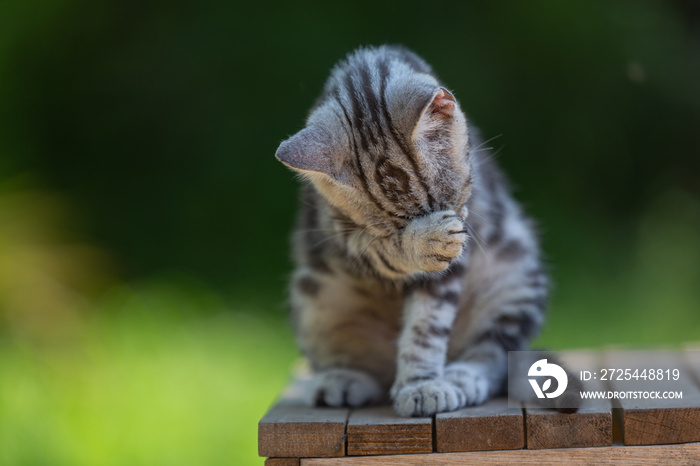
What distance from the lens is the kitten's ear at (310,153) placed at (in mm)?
2123

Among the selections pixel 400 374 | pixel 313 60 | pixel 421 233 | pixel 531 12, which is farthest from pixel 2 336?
pixel 531 12

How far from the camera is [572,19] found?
18.2 ft

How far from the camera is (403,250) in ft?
7.43

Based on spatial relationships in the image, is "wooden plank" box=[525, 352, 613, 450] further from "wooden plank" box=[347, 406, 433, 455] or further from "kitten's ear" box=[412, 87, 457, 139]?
"kitten's ear" box=[412, 87, 457, 139]

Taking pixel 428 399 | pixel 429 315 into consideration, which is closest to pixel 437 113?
pixel 429 315

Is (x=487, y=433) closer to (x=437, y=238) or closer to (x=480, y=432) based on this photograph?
(x=480, y=432)

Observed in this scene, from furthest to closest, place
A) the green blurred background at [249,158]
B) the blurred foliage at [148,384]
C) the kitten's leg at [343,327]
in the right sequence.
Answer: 1. the green blurred background at [249,158]
2. the blurred foliage at [148,384]
3. the kitten's leg at [343,327]

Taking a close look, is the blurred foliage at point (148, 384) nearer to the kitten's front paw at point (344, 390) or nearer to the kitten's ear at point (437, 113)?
the kitten's front paw at point (344, 390)

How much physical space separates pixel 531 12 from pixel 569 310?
2339 millimetres

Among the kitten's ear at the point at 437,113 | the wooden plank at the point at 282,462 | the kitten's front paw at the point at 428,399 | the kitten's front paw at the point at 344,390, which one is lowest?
the wooden plank at the point at 282,462

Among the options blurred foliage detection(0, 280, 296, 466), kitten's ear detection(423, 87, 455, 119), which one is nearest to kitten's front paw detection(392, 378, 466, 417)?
kitten's ear detection(423, 87, 455, 119)

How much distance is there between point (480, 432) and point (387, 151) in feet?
2.98
